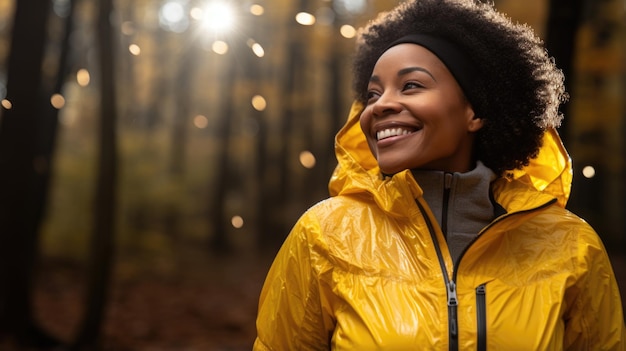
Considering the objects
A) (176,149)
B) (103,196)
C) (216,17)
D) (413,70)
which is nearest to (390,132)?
(413,70)

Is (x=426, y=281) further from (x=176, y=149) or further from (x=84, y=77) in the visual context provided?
(x=176, y=149)

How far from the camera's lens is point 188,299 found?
40.7 feet

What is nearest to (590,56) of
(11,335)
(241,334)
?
(241,334)

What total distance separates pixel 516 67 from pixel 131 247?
14.1 m

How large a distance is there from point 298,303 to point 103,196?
525 centimetres

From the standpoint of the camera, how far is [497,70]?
2381 mm

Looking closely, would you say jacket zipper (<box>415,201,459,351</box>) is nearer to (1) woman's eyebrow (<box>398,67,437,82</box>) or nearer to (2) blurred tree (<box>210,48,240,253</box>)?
(1) woman's eyebrow (<box>398,67,437,82</box>)

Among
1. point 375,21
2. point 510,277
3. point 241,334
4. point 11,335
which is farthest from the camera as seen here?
point 241,334

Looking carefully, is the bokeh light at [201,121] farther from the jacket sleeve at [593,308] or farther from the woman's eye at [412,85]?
the jacket sleeve at [593,308]

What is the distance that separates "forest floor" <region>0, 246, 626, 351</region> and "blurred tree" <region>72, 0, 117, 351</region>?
3.24 feet

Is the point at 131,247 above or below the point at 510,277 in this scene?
below

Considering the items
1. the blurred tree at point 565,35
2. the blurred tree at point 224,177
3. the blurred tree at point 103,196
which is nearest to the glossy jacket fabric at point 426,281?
the blurred tree at point 565,35

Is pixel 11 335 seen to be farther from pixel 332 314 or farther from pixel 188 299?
pixel 332 314

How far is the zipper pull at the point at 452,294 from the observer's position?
2.03 meters
